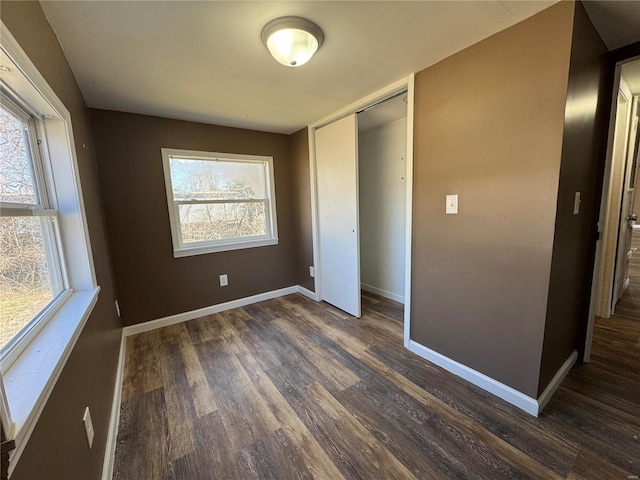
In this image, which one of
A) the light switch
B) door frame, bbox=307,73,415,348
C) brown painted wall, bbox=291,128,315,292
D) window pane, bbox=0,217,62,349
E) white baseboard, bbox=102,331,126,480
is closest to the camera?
window pane, bbox=0,217,62,349

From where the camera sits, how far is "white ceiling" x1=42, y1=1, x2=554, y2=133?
4.08 ft

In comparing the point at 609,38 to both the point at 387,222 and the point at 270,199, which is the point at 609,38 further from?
the point at 270,199

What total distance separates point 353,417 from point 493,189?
5.17ft

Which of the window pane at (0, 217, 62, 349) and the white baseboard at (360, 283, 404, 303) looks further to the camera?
the white baseboard at (360, 283, 404, 303)

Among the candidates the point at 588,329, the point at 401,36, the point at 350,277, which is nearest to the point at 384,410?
the point at 350,277

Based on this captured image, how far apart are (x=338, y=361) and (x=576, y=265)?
175cm

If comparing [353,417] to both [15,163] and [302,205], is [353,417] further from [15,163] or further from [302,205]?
[302,205]

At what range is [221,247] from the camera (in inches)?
121

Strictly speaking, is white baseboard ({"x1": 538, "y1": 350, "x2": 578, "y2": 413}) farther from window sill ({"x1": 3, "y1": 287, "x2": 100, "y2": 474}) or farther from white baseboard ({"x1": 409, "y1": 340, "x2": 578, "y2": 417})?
window sill ({"x1": 3, "y1": 287, "x2": 100, "y2": 474})

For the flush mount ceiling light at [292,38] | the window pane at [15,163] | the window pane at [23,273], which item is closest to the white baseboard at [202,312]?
the window pane at [23,273]

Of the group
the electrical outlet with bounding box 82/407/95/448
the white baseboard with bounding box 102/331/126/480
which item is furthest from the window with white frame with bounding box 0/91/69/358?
the white baseboard with bounding box 102/331/126/480

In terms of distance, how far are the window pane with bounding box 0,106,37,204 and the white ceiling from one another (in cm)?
54

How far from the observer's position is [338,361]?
2.10 metres

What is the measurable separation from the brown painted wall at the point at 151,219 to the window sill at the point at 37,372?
1.54 m
